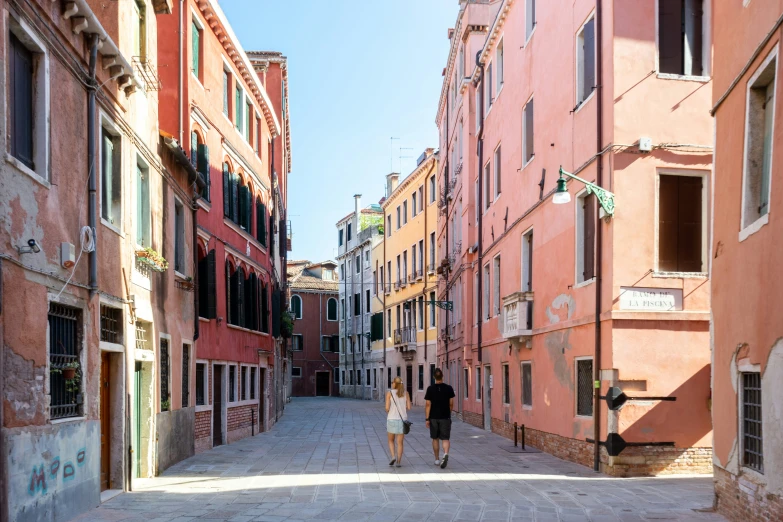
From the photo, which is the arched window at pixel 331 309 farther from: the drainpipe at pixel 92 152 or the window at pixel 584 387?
the drainpipe at pixel 92 152

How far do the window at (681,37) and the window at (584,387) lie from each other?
16.2ft

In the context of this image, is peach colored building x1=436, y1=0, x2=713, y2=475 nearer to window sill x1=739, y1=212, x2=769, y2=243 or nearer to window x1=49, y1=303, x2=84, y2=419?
window sill x1=739, y1=212, x2=769, y2=243

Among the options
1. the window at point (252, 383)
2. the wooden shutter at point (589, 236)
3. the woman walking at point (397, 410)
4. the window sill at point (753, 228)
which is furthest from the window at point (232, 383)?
the window sill at point (753, 228)

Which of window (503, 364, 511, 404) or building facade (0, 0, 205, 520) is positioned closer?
building facade (0, 0, 205, 520)

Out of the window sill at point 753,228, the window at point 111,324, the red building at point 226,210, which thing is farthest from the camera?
the red building at point 226,210

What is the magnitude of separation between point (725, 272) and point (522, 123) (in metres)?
11.1

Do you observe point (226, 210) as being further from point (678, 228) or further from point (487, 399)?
point (678, 228)

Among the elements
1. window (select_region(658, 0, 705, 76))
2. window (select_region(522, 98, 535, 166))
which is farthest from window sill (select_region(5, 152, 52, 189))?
window (select_region(522, 98, 535, 166))

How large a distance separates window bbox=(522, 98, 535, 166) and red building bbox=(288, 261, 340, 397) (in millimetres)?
43276

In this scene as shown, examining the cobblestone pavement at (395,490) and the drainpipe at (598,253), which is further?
the drainpipe at (598,253)

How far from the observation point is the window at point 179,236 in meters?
16.3

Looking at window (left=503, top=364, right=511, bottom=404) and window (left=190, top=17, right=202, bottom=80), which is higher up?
window (left=190, top=17, right=202, bottom=80)

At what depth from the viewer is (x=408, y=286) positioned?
150 feet

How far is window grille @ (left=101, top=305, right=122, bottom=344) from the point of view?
11297 millimetres
